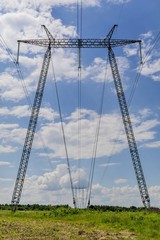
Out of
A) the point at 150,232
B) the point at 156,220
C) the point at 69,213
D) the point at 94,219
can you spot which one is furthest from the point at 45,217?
the point at 150,232

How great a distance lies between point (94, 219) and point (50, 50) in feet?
193

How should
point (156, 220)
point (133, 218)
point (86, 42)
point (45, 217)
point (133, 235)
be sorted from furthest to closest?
1. point (86, 42)
2. point (45, 217)
3. point (133, 218)
4. point (156, 220)
5. point (133, 235)

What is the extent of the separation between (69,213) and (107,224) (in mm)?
20071

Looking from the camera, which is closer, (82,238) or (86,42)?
(82,238)

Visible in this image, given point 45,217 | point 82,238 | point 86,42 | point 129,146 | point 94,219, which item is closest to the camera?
point 82,238

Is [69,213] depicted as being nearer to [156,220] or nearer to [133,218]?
[133,218]

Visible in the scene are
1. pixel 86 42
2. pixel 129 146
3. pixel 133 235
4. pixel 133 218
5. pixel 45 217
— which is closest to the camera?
pixel 133 235

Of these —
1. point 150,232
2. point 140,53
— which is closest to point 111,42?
point 140,53

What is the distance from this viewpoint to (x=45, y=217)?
72188 millimetres

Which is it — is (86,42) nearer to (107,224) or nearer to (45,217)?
(45,217)

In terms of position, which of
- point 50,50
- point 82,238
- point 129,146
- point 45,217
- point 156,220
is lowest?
point 82,238

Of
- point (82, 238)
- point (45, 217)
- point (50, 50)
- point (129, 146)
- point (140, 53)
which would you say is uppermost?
point (50, 50)

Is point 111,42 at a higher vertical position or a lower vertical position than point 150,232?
higher

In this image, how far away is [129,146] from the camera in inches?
4257
